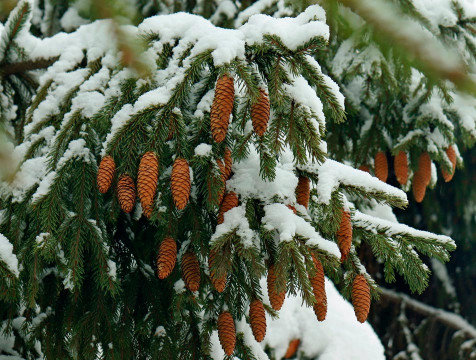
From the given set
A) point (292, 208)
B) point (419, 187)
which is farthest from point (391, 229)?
point (419, 187)

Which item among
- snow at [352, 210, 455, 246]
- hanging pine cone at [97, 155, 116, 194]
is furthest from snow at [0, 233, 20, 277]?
snow at [352, 210, 455, 246]

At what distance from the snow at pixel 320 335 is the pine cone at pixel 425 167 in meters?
1.01

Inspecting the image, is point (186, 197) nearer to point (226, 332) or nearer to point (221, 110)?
point (221, 110)

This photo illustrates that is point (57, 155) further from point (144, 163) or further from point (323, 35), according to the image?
point (323, 35)

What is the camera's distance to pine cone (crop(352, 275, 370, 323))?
61.1 inches

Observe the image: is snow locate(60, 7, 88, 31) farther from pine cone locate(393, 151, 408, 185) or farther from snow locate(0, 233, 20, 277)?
snow locate(0, 233, 20, 277)

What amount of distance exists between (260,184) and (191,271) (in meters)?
0.34

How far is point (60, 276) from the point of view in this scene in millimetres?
1896

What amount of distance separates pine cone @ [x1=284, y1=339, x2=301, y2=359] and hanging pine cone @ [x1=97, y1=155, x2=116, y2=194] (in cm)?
198

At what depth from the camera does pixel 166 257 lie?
1516 mm

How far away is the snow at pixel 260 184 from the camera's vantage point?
1.63 metres

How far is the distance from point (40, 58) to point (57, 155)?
759 millimetres

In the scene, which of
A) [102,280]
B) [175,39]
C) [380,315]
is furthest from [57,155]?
[380,315]

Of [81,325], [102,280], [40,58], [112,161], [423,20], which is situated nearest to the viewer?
[112,161]
